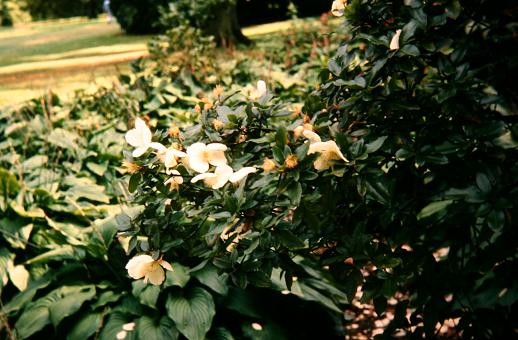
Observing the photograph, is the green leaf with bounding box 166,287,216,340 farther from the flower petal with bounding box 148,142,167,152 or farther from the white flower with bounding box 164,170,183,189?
the flower petal with bounding box 148,142,167,152

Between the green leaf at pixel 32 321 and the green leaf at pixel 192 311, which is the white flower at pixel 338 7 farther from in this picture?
the green leaf at pixel 32 321

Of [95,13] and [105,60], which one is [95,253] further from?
[95,13]

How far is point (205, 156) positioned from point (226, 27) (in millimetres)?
10660

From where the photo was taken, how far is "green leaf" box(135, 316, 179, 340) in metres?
2.35

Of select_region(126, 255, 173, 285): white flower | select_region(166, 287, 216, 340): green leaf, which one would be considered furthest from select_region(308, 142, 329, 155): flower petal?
select_region(166, 287, 216, 340): green leaf

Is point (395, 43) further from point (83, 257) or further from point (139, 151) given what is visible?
point (83, 257)

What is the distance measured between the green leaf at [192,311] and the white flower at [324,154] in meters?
1.35

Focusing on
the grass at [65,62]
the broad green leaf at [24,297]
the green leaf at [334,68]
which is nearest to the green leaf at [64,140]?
the grass at [65,62]

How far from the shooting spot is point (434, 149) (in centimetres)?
140

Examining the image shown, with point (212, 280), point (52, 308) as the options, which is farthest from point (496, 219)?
point (52, 308)

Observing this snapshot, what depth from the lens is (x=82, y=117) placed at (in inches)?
195

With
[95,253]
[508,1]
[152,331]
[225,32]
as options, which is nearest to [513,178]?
[508,1]

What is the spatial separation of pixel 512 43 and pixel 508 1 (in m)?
0.14

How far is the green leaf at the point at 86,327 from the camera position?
244 cm
